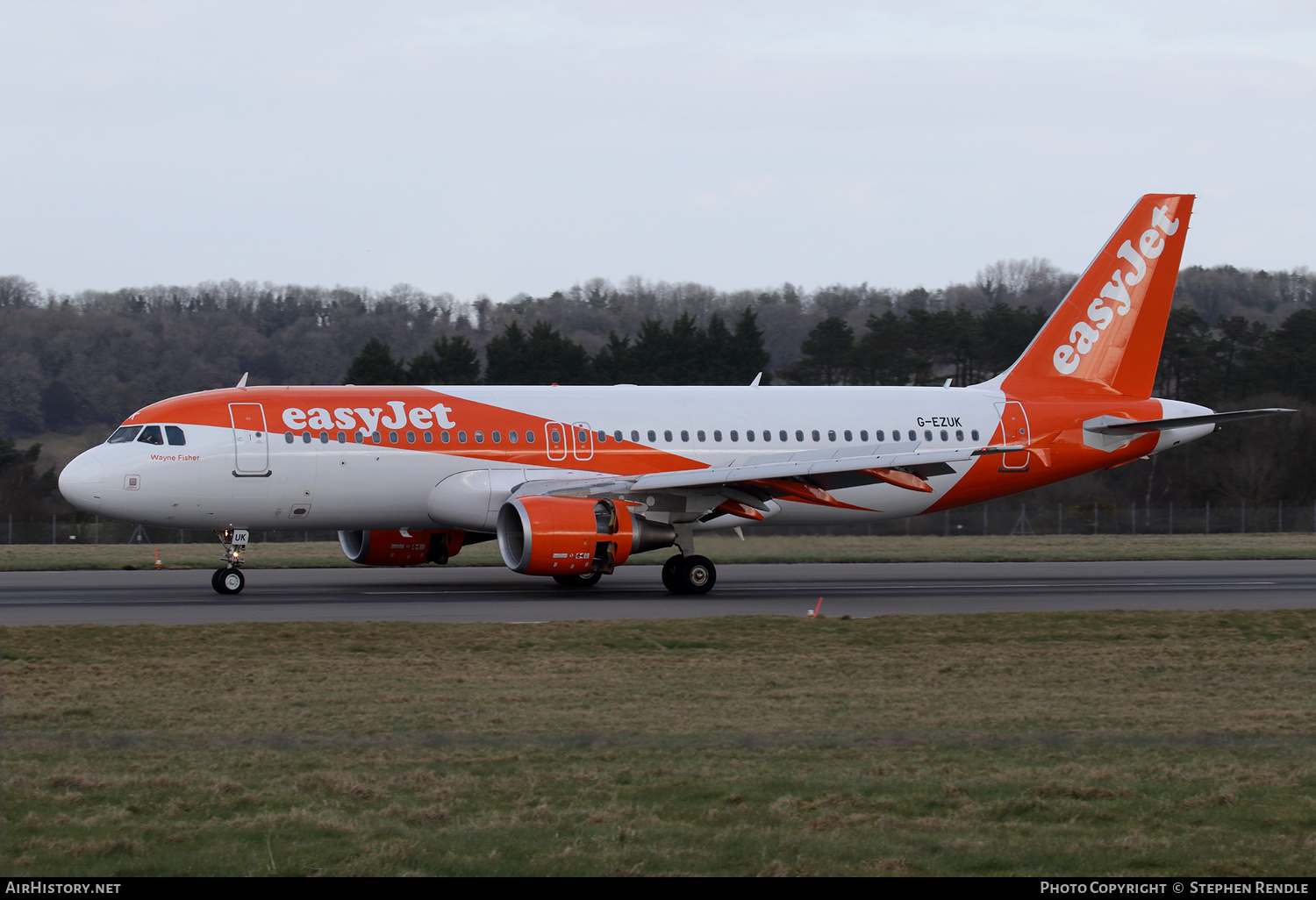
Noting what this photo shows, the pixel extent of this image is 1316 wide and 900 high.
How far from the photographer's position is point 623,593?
23859 mm

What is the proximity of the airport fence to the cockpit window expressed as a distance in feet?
77.2

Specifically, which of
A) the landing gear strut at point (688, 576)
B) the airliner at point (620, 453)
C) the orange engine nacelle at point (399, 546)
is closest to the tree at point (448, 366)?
the orange engine nacelle at point (399, 546)

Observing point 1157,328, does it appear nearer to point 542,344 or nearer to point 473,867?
point 473,867

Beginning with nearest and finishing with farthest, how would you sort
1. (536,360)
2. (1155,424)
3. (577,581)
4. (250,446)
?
1. (250,446)
2. (577,581)
3. (1155,424)
4. (536,360)

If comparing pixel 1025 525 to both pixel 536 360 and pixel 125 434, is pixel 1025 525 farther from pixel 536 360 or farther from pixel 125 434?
pixel 125 434

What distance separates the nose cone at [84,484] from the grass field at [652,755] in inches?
267

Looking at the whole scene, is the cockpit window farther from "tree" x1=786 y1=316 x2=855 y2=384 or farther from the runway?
"tree" x1=786 y1=316 x2=855 y2=384

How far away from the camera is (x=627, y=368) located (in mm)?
69125

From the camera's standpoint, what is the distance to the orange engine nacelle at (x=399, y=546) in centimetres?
2564

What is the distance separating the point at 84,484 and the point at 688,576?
34.2 feet

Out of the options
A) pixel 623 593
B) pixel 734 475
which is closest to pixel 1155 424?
pixel 734 475

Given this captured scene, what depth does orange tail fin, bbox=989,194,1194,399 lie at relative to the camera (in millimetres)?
29094

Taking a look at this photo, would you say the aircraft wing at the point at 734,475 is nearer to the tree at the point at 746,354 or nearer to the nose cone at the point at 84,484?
the nose cone at the point at 84,484

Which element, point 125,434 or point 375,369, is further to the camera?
point 375,369
